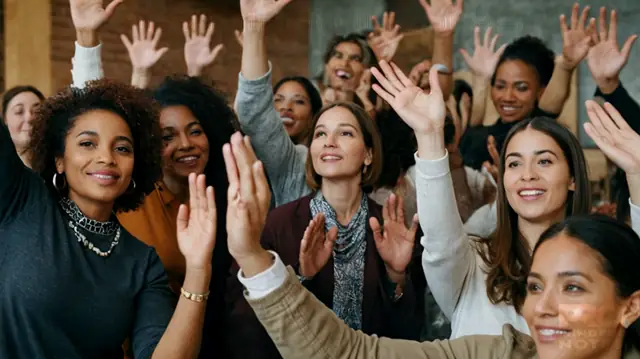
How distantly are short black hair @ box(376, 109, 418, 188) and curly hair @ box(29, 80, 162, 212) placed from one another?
909 mm

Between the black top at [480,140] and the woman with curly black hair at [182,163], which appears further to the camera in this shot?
the black top at [480,140]

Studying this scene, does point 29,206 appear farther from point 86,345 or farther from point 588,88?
point 588,88

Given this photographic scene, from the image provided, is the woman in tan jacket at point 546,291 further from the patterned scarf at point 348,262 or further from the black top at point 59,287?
the patterned scarf at point 348,262

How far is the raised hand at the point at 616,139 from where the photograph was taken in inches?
→ 68.7

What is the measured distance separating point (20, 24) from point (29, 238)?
2274 millimetres

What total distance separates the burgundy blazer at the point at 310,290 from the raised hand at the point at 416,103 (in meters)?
0.45

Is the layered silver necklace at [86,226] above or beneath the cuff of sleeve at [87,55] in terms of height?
beneath

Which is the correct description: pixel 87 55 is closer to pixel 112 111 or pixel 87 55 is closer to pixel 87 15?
pixel 87 15

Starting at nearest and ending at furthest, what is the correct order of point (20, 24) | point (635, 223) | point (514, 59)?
point (635, 223) → point (514, 59) → point (20, 24)

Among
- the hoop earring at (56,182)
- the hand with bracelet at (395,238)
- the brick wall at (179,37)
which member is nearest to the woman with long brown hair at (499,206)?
the hand with bracelet at (395,238)

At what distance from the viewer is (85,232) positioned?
1.64 meters

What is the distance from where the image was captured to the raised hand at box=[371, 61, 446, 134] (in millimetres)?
1669

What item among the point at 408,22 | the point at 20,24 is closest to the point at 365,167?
the point at 408,22

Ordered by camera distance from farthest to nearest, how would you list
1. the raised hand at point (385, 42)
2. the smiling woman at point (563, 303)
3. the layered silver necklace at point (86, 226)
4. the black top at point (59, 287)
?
1. the raised hand at point (385, 42)
2. the layered silver necklace at point (86, 226)
3. the black top at point (59, 287)
4. the smiling woman at point (563, 303)
